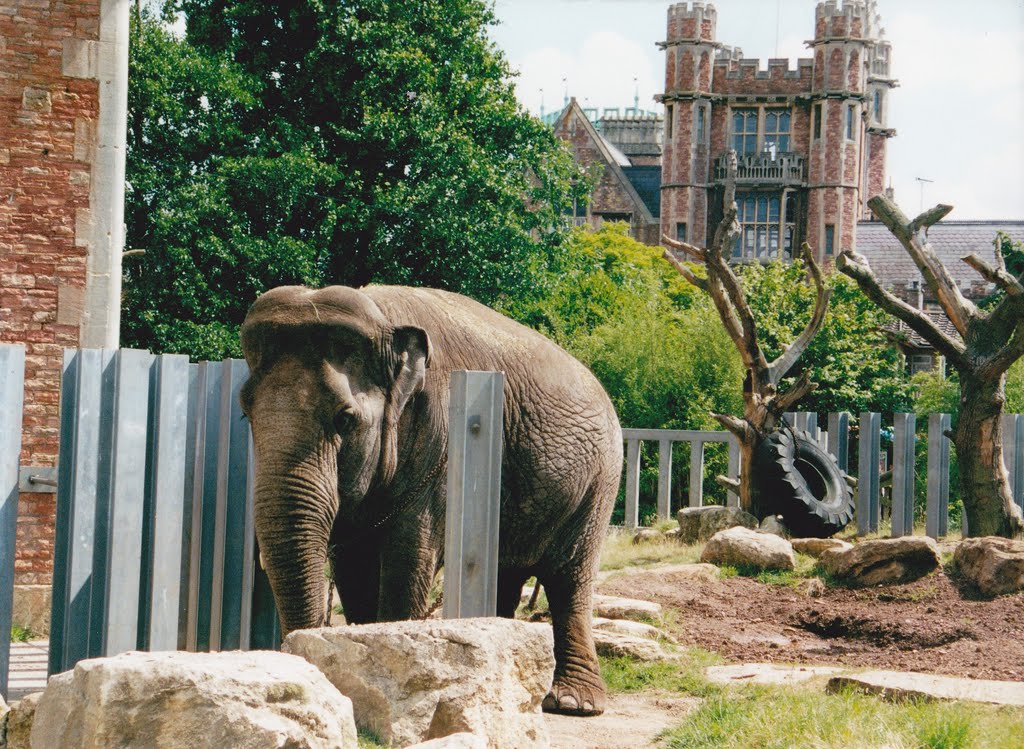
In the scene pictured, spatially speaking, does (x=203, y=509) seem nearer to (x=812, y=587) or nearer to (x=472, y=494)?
(x=472, y=494)

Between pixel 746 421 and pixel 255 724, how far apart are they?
42.7 ft

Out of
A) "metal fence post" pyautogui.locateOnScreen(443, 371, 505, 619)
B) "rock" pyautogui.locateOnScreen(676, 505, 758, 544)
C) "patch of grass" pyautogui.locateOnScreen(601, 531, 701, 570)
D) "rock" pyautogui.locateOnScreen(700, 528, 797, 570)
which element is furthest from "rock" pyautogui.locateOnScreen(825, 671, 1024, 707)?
"rock" pyautogui.locateOnScreen(676, 505, 758, 544)

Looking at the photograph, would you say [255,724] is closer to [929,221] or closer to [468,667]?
[468,667]

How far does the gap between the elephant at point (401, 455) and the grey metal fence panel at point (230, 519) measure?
429 mm

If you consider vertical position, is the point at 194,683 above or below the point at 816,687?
above

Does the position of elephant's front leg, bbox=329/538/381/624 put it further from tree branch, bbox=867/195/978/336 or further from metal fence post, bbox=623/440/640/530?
metal fence post, bbox=623/440/640/530

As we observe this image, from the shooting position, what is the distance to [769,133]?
5672cm

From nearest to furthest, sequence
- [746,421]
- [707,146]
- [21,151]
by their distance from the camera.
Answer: [21,151] < [746,421] < [707,146]

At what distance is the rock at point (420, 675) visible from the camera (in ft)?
15.5

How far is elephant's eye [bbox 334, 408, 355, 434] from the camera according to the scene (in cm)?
587

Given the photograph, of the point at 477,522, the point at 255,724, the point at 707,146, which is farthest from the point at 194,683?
the point at 707,146

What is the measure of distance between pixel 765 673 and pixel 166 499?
381cm

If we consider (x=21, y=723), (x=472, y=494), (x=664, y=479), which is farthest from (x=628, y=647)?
(x=664, y=479)

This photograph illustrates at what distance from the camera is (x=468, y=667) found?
483 cm
